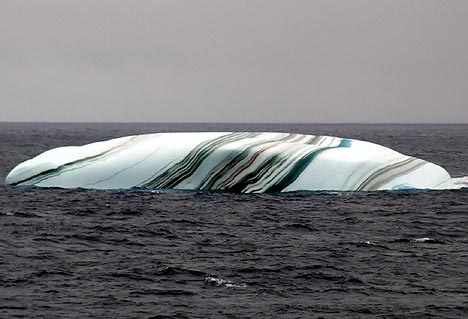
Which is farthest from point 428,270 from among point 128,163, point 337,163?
point 128,163

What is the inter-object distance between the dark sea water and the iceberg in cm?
72

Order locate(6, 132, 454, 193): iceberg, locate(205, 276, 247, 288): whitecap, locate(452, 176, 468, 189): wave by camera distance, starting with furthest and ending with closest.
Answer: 1. locate(452, 176, 468, 189): wave
2. locate(6, 132, 454, 193): iceberg
3. locate(205, 276, 247, 288): whitecap

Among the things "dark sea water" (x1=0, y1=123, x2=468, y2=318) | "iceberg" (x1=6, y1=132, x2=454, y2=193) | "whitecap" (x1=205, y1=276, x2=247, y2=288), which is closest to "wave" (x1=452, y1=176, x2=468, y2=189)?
"iceberg" (x1=6, y1=132, x2=454, y2=193)

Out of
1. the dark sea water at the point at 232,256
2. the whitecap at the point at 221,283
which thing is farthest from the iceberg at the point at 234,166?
the whitecap at the point at 221,283

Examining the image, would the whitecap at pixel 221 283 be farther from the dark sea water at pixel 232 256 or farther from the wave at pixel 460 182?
the wave at pixel 460 182

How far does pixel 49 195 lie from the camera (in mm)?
36812

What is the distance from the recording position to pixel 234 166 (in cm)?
3594

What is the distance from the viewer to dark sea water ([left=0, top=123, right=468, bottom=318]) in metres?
18.3

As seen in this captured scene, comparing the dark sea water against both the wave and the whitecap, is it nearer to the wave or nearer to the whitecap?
the whitecap

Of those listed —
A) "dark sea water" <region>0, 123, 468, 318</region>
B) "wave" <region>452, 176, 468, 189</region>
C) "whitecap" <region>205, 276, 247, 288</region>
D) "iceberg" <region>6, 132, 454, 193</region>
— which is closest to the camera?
"dark sea water" <region>0, 123, 468, 318</region>

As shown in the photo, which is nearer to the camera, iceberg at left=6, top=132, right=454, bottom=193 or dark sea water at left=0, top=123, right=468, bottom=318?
dark sea water at left=0, top=123, right=468, bottom=318

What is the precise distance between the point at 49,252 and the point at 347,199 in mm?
15239

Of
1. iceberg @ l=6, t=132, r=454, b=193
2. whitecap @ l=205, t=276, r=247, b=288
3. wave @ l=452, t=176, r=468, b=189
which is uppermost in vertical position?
iceberg @ l=6, t=132, r=454, b=193

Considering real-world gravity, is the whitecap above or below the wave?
below
